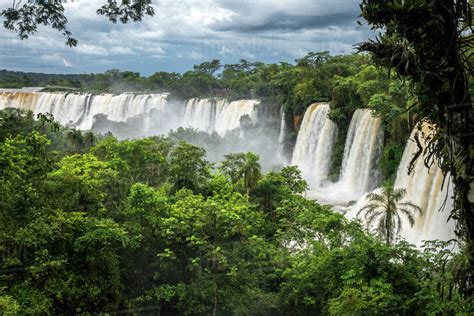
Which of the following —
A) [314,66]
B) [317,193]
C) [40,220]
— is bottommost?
[317,193]

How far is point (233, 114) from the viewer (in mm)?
43312

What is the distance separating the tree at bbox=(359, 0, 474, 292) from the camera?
11.0ft

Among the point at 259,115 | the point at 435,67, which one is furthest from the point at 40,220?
the point at 259,115

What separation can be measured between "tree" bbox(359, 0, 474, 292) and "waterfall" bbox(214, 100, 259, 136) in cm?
3741

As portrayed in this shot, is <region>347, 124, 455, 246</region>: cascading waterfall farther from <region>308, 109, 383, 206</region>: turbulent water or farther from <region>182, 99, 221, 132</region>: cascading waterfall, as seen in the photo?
<region>182, 99, 221, 132</region>: cascading waterfall

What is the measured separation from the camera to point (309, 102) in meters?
35.7

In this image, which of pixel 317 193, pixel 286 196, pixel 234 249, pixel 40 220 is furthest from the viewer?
pixel 317 193

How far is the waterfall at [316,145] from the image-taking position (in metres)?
30.3

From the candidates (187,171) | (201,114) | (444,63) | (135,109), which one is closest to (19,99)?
(135,109)

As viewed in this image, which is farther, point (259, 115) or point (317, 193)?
point (259, 115)

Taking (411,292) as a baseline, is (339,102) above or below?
above

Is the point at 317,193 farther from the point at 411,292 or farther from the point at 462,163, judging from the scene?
the point at 462,163

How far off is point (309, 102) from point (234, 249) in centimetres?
2374

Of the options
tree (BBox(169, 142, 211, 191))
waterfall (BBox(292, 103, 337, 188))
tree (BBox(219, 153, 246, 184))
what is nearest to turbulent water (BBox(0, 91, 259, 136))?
waterfall (BBox(292, 103, 337, 188))
